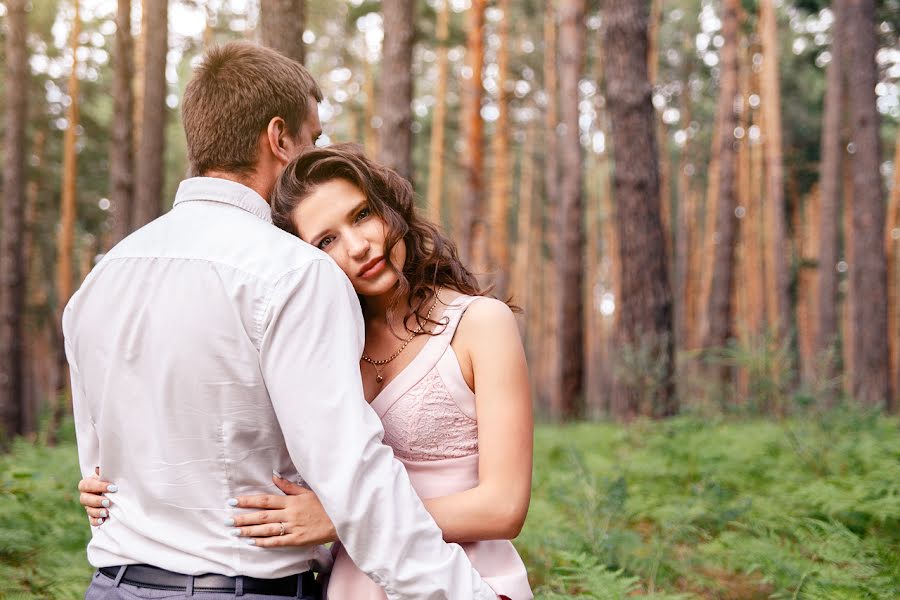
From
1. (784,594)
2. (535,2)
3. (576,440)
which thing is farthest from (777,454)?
(535,2)

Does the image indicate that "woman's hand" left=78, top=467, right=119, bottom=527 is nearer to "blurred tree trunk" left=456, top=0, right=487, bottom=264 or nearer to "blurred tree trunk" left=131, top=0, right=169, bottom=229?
"blurred tree trunk" left=131, top=0, right=169, bottom=229

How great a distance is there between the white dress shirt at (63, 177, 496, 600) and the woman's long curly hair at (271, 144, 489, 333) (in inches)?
11.0

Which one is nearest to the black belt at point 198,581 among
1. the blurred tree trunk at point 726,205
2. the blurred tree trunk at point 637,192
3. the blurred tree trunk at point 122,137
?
the blurred tree trunk at point 637,192

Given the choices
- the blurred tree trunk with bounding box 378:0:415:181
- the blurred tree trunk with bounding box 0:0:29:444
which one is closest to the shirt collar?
the blurred tree trunk with bounding box 378:0:415:181

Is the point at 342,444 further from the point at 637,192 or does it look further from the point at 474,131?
the point at 474,131

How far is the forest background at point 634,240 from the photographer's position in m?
4.06

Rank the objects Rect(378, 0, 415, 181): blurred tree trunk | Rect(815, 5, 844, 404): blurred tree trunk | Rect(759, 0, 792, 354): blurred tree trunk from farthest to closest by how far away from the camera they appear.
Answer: Rect(759, 0, 792, 354): blurred tree trunk, Rect(815, 5, 844, 404): blurred tree trunk, Rect(378, 0, 415, 181): blurred tree trunk

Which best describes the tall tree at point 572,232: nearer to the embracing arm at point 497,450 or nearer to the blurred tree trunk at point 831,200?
the blurred tree trunk at point 831,200

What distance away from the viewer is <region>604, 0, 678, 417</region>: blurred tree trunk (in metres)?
7.54

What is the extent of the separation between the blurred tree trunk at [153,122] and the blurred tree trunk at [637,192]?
6.48m

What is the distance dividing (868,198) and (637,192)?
21.1 feet

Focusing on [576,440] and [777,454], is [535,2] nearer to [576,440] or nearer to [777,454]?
[576,440]

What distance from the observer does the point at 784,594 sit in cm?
329

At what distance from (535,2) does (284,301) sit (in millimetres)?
24454
